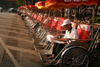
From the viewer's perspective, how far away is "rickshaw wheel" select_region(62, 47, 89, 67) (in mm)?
4027

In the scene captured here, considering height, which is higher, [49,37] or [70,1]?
[70,1]

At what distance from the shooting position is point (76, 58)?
4113 mm

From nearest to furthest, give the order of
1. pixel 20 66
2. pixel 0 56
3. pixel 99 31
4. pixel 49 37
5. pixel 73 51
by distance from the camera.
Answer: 1. pixel 73 51
2. pixel 20 66
3. pixel 99 31
4. pixel 0 56
5. pixel 49 37

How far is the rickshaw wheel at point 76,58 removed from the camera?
403 cm

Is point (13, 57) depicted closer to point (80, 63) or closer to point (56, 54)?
point (56, 54)

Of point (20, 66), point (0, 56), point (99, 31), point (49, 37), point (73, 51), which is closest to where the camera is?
point (73, 51)

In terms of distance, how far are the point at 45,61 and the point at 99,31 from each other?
2.10 metres

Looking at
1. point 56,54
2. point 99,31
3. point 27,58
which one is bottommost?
point 27,58

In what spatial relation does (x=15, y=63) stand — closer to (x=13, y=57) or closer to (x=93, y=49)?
(x=13, y=57)

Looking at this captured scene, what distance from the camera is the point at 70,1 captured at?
4.44 meters

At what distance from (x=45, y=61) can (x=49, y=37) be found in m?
1.28

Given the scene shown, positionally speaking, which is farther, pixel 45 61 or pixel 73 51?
pixel 45 61

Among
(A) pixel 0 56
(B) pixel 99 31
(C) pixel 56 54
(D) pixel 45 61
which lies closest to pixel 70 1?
(B) pixel 99 31

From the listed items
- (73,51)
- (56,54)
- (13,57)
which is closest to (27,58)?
(13,57)
